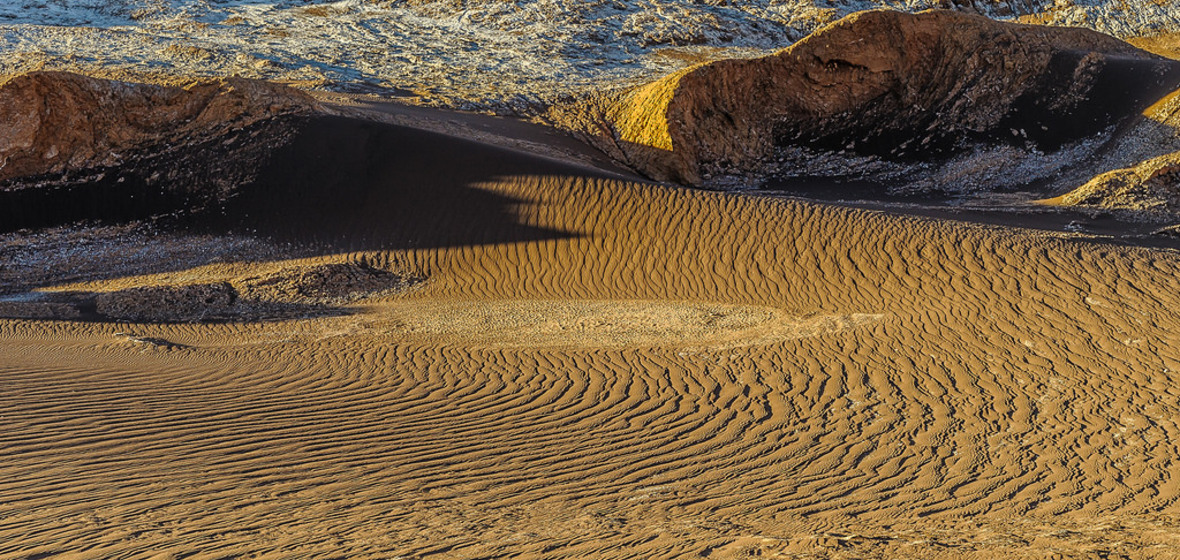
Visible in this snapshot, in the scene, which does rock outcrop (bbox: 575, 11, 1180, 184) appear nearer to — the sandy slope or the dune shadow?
the dune shadow

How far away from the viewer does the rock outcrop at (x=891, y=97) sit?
20719mm

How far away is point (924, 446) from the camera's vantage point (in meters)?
6.80

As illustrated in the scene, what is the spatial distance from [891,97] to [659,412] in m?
16.4

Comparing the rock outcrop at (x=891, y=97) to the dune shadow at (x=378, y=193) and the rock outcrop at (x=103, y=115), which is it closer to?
the dune shadow at (x=378, y=193)

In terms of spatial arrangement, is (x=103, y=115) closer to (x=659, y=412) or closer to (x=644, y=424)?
(x=659, y=412)

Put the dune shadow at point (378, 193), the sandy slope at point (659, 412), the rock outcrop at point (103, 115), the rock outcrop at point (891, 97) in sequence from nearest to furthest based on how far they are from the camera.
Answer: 1. the sandy slope at point (659, 412)
2. the dune shadow at point (378, 193)
3. the rock outcrop at point (103, 115)
4. the rock outcrop at point (891, 97)

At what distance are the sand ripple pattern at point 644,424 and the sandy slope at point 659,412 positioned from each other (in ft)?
0.11

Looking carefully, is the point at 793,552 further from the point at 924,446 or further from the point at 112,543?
the point at 112,543

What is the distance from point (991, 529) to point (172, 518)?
4.34 m

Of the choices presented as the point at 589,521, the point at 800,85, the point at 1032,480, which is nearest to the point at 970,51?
the point at 800,85

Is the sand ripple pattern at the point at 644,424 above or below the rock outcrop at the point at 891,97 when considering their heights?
below

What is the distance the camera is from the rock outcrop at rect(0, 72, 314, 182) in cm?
1680

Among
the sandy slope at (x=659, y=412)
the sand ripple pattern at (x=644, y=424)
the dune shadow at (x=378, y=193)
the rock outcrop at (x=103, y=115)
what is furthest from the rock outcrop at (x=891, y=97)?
the sand ripple pattern at (x=644, y=424)

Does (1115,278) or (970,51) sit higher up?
(970,51)
